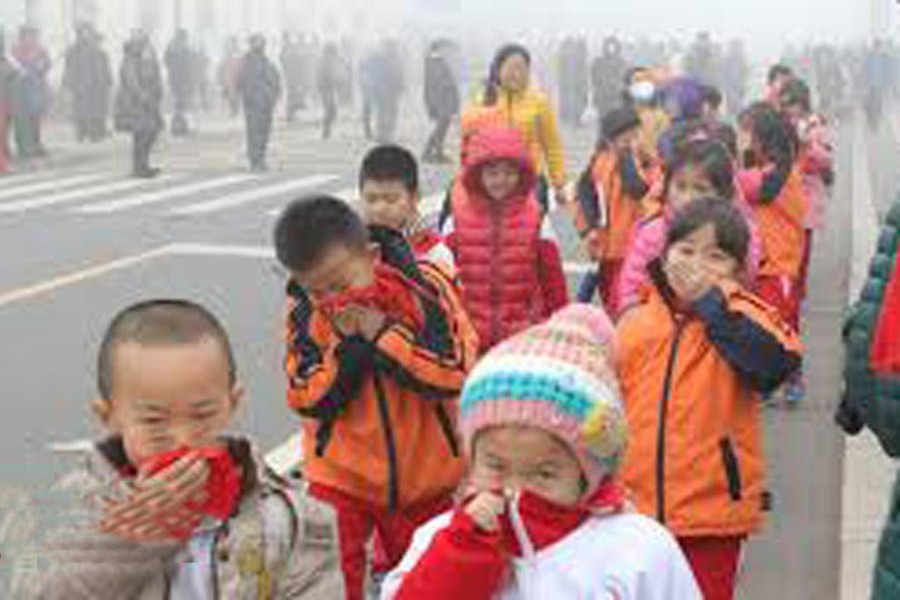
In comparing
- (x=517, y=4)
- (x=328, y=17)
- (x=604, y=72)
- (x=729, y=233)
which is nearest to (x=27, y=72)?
(x=604, y=72)

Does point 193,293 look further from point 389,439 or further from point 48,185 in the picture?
point 48,185

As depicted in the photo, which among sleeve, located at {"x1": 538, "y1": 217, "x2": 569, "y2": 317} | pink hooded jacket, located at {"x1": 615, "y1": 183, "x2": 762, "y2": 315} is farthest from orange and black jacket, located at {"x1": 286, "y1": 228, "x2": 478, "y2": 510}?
sleeve, located at {"x1": 538, "y1": 217, "x2": 569, "y2": 317}

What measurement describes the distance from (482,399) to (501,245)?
4040 mm

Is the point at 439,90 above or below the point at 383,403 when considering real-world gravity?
below

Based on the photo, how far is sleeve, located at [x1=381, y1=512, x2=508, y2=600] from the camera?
2760 mm

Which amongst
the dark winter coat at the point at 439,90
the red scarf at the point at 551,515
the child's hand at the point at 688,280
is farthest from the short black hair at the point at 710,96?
the dark winter coat at the point at 439,90

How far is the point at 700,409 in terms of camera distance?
4520mm

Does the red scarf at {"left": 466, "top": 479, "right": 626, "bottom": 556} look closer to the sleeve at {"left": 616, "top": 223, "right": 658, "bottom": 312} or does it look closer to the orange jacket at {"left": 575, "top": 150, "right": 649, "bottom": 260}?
the sleeve at {"left": 616, "top": 223, "right": 658, "bottom": 312}

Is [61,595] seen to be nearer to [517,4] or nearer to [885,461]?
[885,461]

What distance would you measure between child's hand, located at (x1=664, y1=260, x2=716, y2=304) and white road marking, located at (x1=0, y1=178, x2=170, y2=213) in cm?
1470

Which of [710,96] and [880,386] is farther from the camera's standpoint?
[710,96]

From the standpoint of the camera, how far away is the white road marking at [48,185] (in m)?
20.9

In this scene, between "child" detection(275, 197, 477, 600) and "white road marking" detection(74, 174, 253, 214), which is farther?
"white road marking" detection(74, 174, 253, 214)

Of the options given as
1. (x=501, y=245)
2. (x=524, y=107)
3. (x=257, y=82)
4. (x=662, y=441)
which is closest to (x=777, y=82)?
(x=524, y=107)
